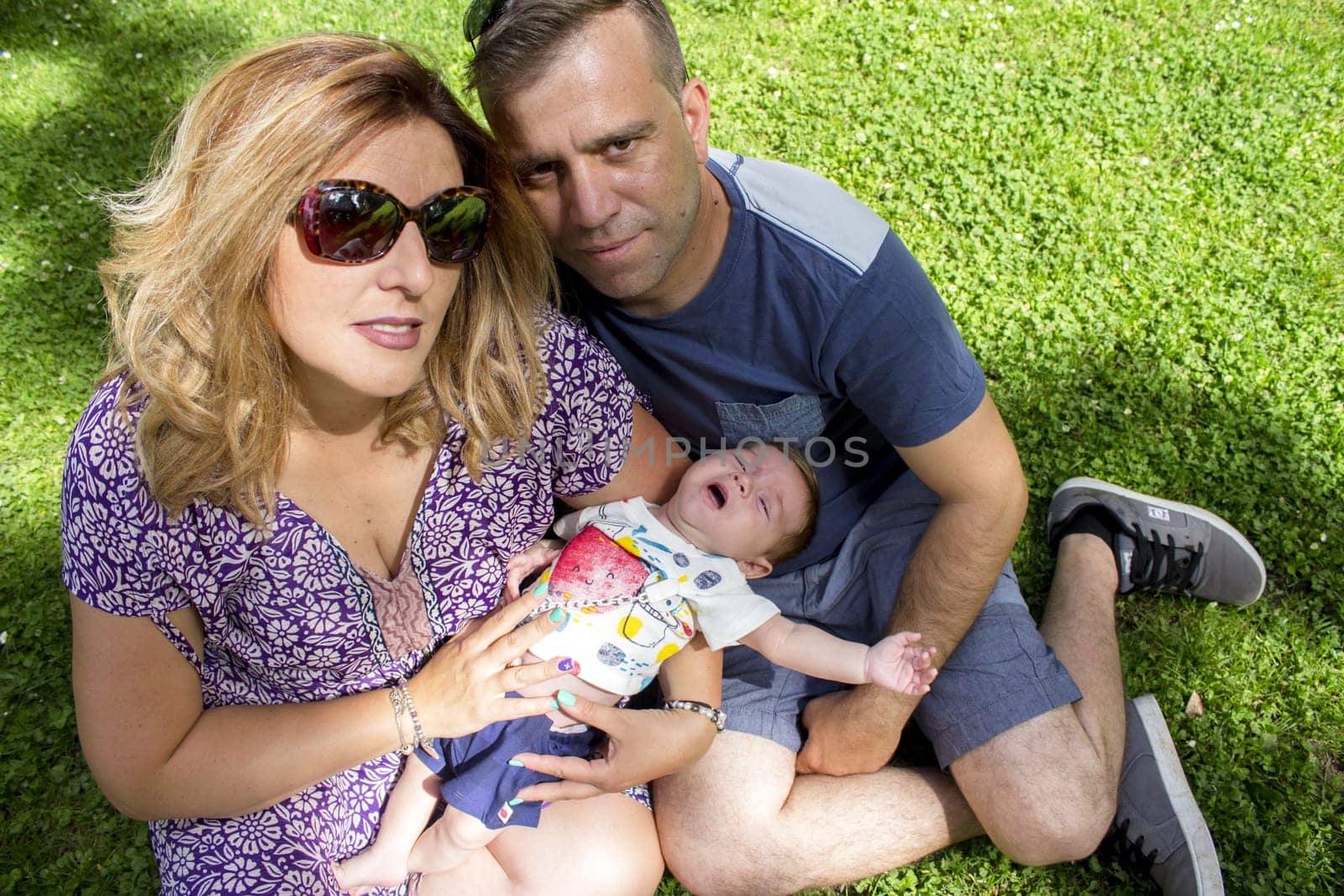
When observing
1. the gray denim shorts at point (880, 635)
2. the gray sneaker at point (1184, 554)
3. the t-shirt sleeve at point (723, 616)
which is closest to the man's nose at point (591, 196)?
the t-shirt sleeve at point (723, 616)

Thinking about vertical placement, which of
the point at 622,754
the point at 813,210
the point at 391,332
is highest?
the point at 813,210

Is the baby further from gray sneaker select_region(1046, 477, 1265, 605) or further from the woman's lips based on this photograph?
gray sneaker select_region(1046, 477, 1265, 605)

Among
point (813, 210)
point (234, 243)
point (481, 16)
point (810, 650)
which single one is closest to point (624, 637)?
point (810, 650)

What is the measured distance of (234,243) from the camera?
1.86 m

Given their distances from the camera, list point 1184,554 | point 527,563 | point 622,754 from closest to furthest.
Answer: point 622,754 < point 527,563 < point 1184,554

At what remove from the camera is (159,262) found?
194cm

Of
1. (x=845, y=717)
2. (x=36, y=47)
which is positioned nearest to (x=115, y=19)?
(x=36, y=47)

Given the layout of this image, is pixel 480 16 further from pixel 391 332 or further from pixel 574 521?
pixel 574 521

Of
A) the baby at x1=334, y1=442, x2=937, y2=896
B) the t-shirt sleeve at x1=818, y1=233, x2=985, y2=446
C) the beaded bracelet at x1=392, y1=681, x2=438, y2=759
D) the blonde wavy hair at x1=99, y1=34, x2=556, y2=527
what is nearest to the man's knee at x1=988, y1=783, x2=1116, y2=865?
the baby at x1=334, y1=442, x2=937, y2=896

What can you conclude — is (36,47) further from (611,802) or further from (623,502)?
(611,802)

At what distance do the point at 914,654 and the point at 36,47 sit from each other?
593cm

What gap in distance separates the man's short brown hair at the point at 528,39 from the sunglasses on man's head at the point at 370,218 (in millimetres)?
411

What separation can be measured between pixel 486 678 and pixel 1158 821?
2.00m

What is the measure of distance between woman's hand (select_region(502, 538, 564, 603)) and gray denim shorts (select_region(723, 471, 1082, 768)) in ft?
2.45
